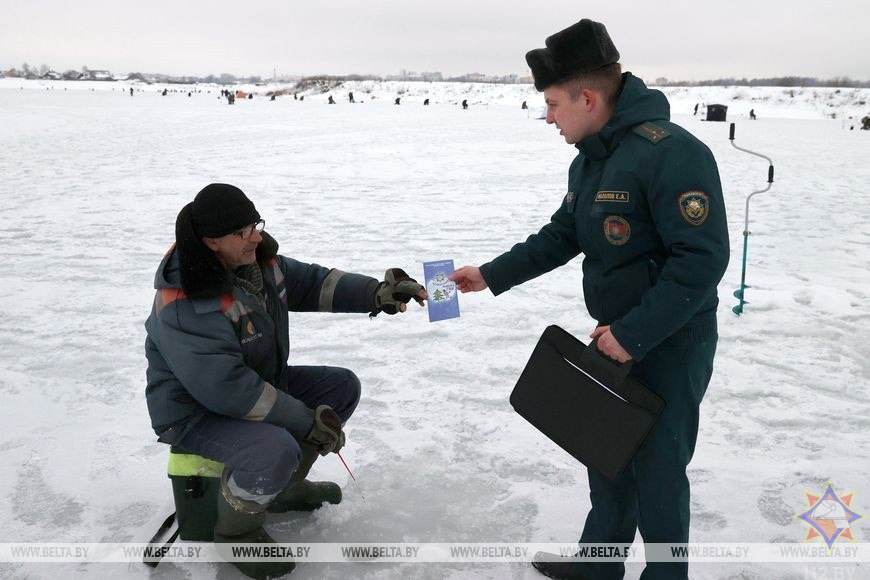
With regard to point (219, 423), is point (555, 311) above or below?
below

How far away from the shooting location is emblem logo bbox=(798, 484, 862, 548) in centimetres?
253

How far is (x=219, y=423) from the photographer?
2.30 m

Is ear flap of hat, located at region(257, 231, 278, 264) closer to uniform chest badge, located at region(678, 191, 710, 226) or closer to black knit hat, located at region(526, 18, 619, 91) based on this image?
black knit hat, located at region(526, 18, 619, 91)

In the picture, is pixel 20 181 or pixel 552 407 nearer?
pixel 552 407

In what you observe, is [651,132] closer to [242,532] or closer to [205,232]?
[205,232]

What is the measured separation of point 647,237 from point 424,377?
2342 mm

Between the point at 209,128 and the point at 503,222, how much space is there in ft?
52.5

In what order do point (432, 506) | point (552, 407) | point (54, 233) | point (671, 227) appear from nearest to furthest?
point (671, 227) → point (552, 407) → point (432, 506) → point (54, 233)

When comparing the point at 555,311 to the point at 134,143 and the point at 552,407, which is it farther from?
the point at 134,143

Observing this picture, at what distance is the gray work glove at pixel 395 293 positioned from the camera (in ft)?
8.86

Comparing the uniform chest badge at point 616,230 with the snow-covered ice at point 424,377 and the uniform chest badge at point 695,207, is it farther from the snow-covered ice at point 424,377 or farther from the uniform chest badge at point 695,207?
the snow-covered ice at point 424,377

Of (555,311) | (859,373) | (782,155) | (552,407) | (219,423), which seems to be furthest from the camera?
(782,155)

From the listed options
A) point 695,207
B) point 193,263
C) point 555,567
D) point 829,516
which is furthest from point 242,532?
point 829,516

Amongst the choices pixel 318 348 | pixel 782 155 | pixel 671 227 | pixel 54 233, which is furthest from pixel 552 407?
pixel 782 155
